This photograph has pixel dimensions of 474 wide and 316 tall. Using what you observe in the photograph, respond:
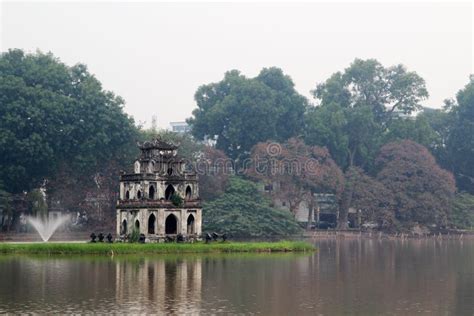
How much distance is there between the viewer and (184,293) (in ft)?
163

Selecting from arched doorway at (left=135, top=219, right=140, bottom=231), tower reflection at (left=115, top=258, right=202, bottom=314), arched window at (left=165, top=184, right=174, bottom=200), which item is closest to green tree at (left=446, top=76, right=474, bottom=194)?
arched window at (left=165, top=184, right=174, bottom=200)

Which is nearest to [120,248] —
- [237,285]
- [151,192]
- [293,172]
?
[151,192]

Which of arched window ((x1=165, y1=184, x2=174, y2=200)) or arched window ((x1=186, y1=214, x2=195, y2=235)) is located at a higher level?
arched window ((x1=165, y1=184, x2=174, y2=200))

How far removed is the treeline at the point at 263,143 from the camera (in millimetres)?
101625

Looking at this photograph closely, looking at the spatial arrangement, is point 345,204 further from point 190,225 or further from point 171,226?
point 171,226

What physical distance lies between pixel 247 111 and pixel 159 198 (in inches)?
1989

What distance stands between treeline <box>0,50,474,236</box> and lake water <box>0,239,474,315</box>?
31197mm

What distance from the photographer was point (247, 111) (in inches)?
5187

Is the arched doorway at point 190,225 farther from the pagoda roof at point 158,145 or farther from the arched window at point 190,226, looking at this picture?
the pagoda roof at point 158,145

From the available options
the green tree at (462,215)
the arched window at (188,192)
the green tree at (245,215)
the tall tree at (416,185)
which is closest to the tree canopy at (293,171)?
the tall tree at (416,185)

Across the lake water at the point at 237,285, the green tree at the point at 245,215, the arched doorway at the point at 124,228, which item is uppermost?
the green tree at the point at 245,215

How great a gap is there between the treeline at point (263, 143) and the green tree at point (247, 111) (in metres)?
A: 0.18

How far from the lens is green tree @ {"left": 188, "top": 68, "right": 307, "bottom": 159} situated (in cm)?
13175

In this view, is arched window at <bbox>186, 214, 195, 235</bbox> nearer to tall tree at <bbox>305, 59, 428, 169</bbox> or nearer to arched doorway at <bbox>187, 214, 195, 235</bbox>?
arched doorway at <bbox>187, 214, 195, 235</bbox>
